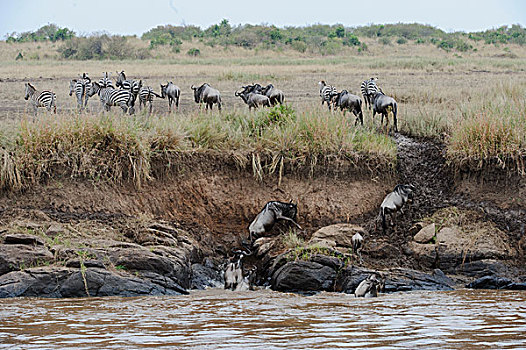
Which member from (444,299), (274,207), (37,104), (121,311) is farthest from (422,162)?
(37,104)

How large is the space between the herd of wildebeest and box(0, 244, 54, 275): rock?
2317mm

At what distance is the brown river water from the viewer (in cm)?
542

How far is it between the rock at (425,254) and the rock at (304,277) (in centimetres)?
140

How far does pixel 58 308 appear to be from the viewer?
23.0 feet

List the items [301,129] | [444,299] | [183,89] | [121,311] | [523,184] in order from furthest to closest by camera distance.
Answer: [183,89], [301,129], [523,184], [444,299], [121,311]

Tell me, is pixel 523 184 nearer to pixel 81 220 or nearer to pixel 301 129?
pixel 301 129

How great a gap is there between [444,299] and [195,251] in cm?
361

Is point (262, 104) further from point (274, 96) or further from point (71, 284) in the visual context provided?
point (71, 284)

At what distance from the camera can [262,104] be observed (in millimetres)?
13258

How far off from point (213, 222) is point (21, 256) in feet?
10.5

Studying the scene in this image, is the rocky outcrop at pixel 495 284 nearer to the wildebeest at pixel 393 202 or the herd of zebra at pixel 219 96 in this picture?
the wildebeest at pixel 393 202

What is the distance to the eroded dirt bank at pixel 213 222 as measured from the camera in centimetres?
826

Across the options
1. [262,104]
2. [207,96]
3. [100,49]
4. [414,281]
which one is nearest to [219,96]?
[207,96]

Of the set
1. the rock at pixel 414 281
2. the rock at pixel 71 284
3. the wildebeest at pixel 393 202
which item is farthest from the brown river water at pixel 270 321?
the wildebeest at pixel 393 202
